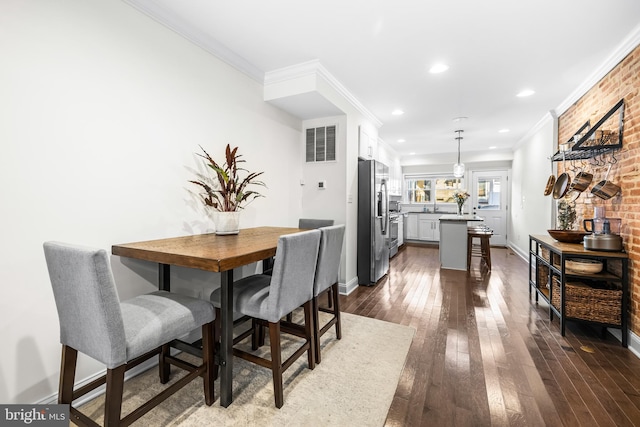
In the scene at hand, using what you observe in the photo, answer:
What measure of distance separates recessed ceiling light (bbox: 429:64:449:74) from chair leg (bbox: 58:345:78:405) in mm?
3642

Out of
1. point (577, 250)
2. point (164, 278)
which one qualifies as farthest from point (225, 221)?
point (577, 250)

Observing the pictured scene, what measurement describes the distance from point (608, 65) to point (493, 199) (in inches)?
209

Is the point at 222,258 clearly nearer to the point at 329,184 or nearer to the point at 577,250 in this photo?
the point at 329,184

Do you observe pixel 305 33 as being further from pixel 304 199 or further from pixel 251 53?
pixel 304 199

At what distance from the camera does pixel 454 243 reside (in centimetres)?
491

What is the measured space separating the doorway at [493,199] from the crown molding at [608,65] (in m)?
3.88

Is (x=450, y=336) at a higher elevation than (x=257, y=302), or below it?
below

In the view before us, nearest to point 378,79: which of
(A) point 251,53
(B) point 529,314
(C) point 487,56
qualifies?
(C) point 487,56

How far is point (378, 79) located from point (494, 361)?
2983 millimetres

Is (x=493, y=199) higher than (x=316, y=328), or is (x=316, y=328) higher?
(x=493, y=199)

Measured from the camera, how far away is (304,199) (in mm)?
3859

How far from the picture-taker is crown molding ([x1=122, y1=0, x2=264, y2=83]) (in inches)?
78.1

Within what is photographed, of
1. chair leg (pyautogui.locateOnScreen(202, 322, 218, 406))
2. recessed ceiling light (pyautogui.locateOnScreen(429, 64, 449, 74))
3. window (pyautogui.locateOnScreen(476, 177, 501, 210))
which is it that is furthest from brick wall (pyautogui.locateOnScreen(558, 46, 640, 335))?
window (pyautogui.locateOnScreen(476, 177, 501, 210))

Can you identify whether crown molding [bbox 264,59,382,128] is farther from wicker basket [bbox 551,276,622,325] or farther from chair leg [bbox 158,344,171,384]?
wicker basket [bbox 551,276,622,325]
